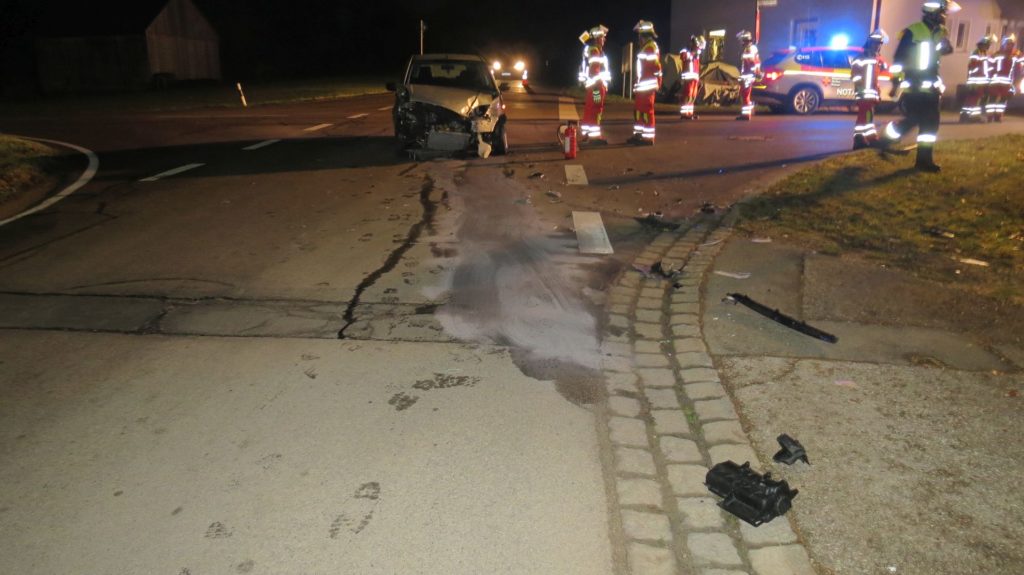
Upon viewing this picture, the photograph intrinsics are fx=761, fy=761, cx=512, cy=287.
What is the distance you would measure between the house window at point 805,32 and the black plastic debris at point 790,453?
2526 cm

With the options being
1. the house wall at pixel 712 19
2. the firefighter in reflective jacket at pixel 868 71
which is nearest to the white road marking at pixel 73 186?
the firefighter in reflective jacket at pixel 868 71

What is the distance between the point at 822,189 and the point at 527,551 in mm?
8295

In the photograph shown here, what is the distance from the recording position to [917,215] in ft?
27.9

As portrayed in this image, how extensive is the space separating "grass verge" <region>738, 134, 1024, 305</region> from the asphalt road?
4.22 feet

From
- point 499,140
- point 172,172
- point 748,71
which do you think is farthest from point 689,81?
point 172,172

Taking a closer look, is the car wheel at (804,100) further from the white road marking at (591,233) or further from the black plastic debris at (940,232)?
the white road marking at (591,233)

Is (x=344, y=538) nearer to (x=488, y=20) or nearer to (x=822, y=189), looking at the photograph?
(x=822, y=189)

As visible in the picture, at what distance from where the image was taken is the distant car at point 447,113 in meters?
12.2

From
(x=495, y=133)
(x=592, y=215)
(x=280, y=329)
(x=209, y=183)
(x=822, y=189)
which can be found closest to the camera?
(x=280, y=329)

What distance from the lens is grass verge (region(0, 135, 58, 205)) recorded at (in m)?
10.6

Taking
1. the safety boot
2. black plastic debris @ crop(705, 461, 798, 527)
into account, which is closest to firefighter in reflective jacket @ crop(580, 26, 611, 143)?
the safety boot

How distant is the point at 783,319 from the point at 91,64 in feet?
158

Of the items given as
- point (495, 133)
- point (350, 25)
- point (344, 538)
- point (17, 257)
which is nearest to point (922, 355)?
point (344, 538)

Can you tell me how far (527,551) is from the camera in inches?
121
